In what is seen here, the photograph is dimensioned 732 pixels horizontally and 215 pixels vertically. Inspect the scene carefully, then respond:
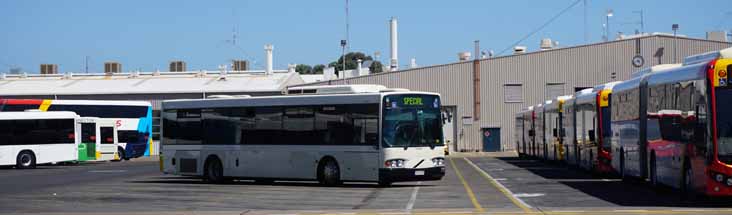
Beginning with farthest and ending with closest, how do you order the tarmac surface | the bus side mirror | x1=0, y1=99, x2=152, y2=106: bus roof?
x1=0, y1=99, x2=152, y2=106: bus roof < the bus side mirror < the tarmac surface

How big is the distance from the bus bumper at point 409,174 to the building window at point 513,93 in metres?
47.9

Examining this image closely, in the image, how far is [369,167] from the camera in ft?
92.4

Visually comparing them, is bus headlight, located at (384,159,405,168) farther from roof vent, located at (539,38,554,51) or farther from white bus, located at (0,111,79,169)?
roof vent, located at (539,38,554,51)

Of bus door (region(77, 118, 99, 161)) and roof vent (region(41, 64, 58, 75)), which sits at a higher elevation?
roof vent (region(41, 64, 58, 75))

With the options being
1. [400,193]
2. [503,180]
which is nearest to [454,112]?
[503,180]

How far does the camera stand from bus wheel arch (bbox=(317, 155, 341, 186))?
28969 mm

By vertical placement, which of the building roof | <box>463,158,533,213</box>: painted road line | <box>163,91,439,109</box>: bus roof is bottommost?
<box>463,158,533,213</box>: painted road line

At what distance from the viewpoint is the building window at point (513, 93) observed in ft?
249

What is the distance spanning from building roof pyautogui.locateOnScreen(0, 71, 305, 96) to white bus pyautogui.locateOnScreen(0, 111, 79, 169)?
3112cm

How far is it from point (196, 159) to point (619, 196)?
13.7 m

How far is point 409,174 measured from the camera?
92.1 feet

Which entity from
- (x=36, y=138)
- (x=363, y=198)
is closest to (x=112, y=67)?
(x=36, y=138)

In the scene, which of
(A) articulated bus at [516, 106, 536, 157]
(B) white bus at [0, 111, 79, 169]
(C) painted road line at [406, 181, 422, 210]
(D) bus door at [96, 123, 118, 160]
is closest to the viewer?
(C) painted road line at [406, 181, 422, 210]

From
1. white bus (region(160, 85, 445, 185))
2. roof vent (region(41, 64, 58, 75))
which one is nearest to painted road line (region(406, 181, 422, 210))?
white bus (region(160, 85, 445, 185))
